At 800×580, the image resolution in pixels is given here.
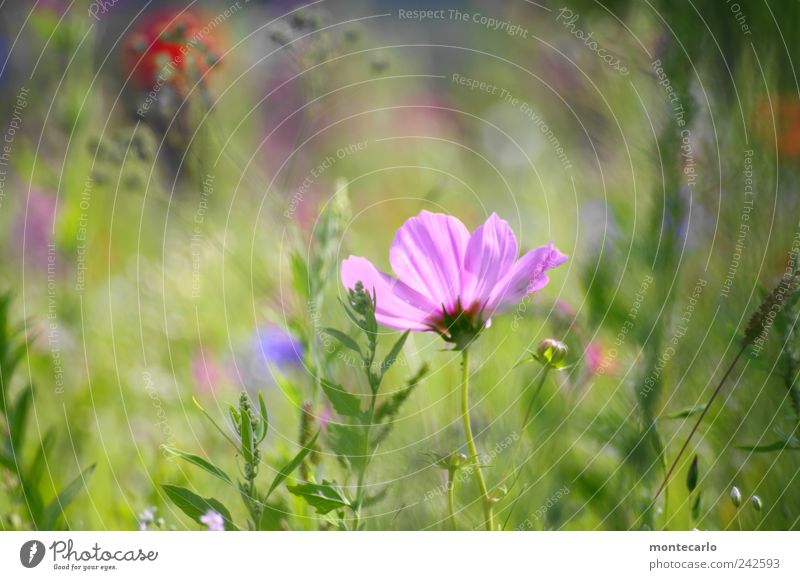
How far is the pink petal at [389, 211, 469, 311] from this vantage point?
1.74 ft

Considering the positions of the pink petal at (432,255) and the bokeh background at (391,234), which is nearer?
the pink petal at (432,255)

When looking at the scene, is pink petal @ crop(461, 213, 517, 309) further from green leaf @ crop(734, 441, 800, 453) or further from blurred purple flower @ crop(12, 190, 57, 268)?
blurred purple flower @ crop(12, 190, 57, 268)

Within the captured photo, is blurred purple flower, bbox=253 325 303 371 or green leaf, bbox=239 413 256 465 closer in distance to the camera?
green leaf, bbox=239 413 256 465

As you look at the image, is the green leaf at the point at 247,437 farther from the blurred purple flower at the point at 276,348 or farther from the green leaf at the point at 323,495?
the blurred purple flower at the point at 276,348

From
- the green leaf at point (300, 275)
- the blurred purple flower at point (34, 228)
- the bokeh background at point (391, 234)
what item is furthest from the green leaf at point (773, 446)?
the blurred purple flower at point (34, 228)

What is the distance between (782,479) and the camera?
0.68 m

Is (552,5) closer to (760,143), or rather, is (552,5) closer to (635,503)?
(760,143)

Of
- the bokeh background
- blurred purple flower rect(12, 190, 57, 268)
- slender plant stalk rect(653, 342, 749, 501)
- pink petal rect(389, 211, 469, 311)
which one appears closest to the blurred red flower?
the bokeh background

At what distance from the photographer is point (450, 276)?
539 mm

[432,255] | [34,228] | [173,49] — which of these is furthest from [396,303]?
[34,228]

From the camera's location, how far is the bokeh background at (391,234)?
2.18 ft

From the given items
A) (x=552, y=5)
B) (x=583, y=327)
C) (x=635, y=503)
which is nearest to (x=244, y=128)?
(x=552, y=5)

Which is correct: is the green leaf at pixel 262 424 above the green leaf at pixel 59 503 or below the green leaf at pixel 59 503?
above
